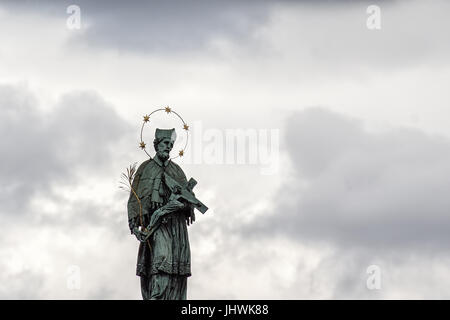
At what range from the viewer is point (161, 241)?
2665 inches

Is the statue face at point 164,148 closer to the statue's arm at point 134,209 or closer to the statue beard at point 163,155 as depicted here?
the statue beard at point 163,155

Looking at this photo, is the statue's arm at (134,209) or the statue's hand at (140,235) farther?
the statue's arm at (134,209)

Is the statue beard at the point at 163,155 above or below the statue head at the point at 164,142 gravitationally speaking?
below

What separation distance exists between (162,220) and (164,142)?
2.82m

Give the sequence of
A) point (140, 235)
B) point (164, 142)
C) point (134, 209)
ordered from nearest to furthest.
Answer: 1. point (140, 235)
2. point (134, 209)
3. point (164, 142)

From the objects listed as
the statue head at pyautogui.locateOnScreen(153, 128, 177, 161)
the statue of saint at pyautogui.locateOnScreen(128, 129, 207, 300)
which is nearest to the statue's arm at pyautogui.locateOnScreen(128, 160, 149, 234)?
the statue of saint at pyautogui.locateOnScreen(128, 129, 207, 300)

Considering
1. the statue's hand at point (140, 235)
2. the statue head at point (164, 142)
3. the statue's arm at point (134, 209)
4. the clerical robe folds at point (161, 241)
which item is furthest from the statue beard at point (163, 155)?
the statue's hand at point (140, 235)

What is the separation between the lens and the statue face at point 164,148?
68250mm

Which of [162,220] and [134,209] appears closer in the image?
Result: [162,220]

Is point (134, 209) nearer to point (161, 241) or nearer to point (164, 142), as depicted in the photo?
point (161, 241)

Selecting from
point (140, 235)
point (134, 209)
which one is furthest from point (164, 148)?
point (140, 235)
